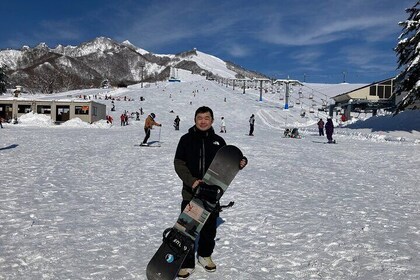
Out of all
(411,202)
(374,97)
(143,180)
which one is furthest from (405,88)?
(374,97)

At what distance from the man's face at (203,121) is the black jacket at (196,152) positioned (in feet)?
0.18

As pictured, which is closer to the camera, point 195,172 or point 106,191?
point 195,172

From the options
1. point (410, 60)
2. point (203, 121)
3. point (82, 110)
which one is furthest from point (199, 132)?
point (82, 110)

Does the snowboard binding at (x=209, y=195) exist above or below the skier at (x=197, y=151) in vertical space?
below

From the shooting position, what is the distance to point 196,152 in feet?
12.6

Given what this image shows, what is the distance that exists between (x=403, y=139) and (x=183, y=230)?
22.8m

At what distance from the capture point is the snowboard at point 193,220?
11.9 feet

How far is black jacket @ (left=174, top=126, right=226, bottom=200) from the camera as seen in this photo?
384 cm

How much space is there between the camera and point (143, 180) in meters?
9.59

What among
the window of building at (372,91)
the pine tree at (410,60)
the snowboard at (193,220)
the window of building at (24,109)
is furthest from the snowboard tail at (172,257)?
the window of building at (372,91)

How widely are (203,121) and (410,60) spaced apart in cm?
2518

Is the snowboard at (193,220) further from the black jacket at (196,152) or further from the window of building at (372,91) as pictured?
the window of building at (372,91)

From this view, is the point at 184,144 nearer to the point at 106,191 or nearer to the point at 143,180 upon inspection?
the point at 106,191

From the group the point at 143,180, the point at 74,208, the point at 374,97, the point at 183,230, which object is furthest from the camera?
the point at 374,97
